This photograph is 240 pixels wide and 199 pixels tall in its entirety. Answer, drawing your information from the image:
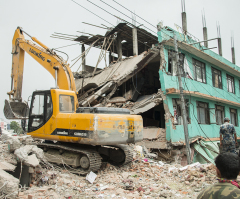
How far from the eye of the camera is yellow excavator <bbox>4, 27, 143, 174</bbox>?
21.7 feet

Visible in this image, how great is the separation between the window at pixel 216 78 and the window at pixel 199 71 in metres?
1.72

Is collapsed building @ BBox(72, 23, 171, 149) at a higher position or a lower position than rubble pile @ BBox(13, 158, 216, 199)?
higher

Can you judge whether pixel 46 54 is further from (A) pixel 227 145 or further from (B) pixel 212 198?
(B) pixel 212 198

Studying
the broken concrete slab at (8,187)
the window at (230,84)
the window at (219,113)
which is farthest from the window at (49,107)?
the window at (230,84)

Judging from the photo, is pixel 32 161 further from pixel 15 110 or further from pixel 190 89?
pixel 190 89

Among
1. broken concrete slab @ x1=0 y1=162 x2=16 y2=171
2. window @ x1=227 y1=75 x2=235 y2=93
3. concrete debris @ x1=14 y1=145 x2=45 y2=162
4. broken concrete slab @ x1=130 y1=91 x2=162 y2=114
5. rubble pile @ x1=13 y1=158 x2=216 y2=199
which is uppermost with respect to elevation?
window @ x1=227 y1=75 x2=235 y2=93

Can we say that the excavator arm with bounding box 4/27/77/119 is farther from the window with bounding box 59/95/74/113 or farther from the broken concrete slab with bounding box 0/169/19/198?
the broken concrete slab with bounding box 0/169/19/198

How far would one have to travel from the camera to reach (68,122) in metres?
6.94

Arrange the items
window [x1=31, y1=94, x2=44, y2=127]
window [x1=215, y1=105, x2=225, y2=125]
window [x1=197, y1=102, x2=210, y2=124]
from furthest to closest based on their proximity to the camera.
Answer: window [x1=215, y1=105, x2=225, y2=125], window [x1=197, y1=102, x2=210, y2=124], window [x1=31, y1=94, x2=44, y2=127]

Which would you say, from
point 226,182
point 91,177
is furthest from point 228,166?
point 91,177

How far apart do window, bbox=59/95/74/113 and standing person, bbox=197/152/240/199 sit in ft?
19.8

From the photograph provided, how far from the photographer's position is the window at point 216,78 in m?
18.2

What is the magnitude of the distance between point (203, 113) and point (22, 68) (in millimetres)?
12114

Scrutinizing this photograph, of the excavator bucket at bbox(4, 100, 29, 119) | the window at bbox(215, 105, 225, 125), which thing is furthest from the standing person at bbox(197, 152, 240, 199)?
the window at bbox(215, 105, 225, 125)
